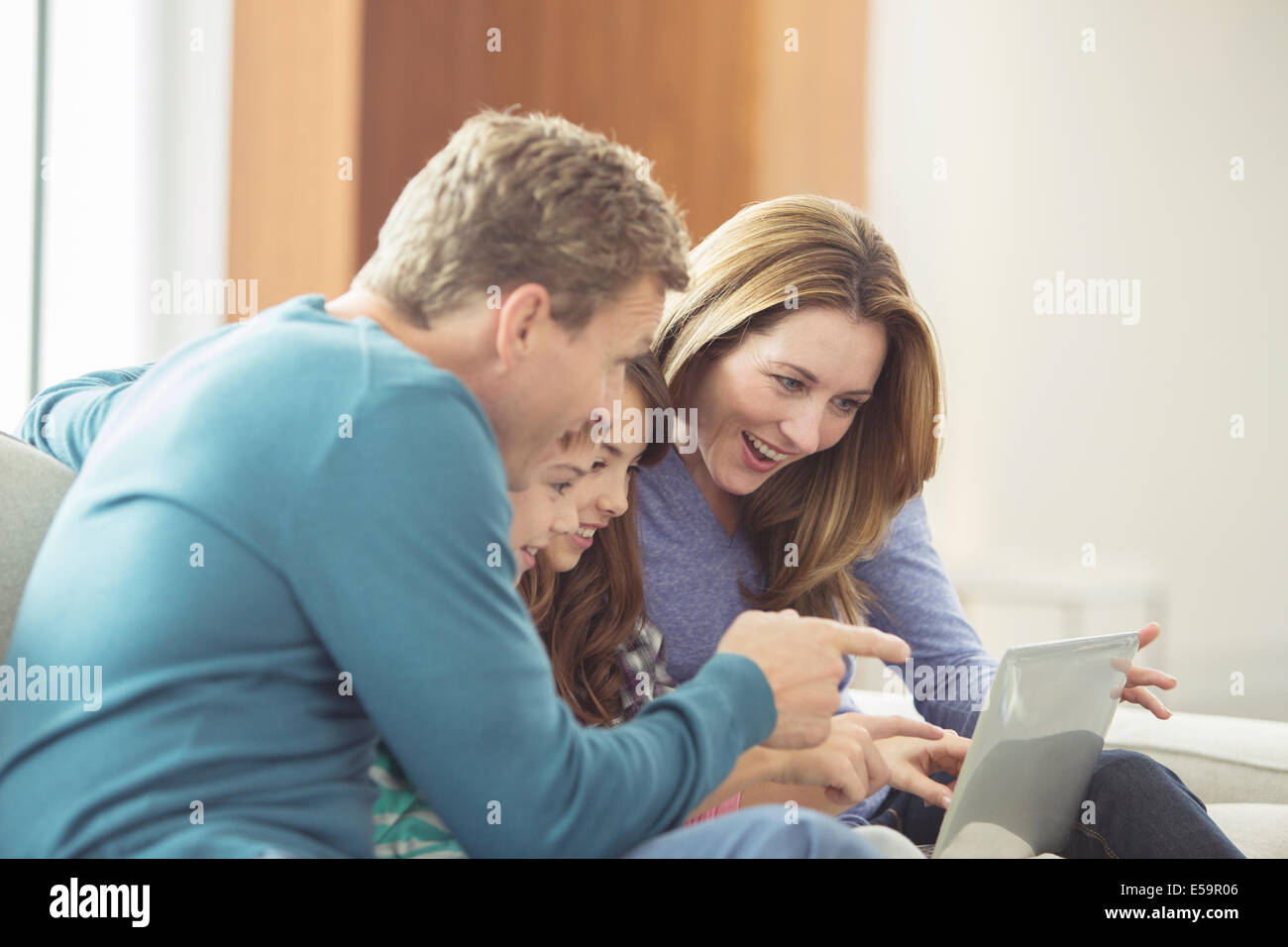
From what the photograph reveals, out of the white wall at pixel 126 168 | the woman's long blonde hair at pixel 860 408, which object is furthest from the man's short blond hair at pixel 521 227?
the white wall at pixel 126 168

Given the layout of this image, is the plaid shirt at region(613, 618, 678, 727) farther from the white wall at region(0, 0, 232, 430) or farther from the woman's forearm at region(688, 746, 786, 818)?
the white wall at region(0, 0, 232, 430)

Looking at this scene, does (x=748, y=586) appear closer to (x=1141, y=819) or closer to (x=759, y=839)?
(x=1141, y=819)

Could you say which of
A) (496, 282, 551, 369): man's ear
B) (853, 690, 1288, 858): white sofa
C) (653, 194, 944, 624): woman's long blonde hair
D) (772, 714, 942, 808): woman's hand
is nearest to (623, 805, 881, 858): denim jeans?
(772, 714, 942, 808): woman's hand

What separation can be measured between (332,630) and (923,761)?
852mm

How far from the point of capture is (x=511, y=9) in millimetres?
3129

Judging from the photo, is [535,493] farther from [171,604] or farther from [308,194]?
[308,194]

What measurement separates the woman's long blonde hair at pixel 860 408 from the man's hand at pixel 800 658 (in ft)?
2.07

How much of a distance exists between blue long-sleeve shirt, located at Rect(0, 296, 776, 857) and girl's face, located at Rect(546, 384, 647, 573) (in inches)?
21.0

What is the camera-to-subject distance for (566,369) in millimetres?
863

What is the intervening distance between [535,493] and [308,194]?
5.52 ft

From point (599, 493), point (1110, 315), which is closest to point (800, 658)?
point (599, 493)

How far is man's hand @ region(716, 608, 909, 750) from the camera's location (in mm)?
884

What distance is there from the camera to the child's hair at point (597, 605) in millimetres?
1379

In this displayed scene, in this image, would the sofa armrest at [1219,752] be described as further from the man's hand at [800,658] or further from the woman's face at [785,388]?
the man's hand at [800,658]
